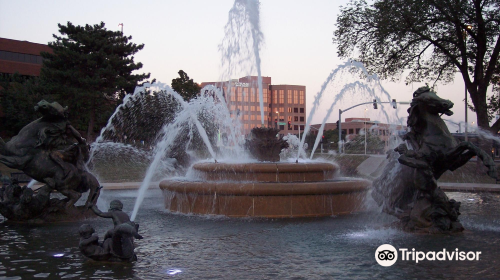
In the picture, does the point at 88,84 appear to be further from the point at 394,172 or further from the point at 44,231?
the point at 394,172

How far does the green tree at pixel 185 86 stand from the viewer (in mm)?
54606

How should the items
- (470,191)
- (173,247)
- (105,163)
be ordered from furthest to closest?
(105,163) < (470,191) < (173,247)

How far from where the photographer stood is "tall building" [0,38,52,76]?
228 feet

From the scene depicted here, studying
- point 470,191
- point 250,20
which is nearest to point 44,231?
point 250,20

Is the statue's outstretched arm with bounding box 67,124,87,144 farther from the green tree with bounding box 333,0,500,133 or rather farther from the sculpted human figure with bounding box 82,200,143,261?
the green tree with bounding box 333,0,500,133

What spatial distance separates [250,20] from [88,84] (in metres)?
24.7

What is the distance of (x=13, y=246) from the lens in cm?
739

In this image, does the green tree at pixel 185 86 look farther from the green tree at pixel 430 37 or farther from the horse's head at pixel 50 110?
the horse's head at pixel 50 110

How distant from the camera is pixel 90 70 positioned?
40.6 m

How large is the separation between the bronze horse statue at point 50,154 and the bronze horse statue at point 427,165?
5818 mm

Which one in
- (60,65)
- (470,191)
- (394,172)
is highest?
(60,65)

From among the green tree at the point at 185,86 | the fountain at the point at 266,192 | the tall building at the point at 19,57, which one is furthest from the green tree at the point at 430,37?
the tall building at the point at 19,57

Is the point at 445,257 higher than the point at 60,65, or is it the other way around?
the point at 60,65

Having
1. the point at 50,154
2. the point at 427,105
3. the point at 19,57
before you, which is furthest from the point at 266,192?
the point at 19,57
